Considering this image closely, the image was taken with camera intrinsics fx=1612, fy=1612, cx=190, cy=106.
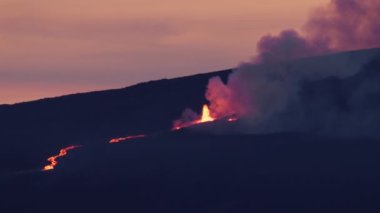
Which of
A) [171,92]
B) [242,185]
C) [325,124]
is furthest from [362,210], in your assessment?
[171,92]

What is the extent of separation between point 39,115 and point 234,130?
43915 mm

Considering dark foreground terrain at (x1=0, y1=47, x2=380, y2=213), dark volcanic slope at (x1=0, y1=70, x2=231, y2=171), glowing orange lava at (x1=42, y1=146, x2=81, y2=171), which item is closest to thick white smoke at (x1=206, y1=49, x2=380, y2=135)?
dark foreground terrain at (x1=0, y1=47, x2=380, y2=213)

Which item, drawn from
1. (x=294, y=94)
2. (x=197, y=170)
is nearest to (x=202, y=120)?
(x=294, y=94)

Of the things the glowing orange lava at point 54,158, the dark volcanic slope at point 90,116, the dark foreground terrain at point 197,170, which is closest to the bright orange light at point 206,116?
the dark foreground terrain at point 197,170

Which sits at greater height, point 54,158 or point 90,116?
point 90,116

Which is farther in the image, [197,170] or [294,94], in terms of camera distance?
[294,94]

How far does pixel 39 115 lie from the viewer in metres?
187

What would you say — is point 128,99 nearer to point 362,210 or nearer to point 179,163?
point 179,163

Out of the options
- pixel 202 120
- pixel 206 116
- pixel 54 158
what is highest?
pixel 206 116

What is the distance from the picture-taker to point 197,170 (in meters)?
134

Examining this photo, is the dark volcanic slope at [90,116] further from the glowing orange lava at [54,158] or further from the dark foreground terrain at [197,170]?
the glowing orange lava at [54,158]

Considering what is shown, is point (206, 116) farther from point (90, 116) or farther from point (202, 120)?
point (90, 116)

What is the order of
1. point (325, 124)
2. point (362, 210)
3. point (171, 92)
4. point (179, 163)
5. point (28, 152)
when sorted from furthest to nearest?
point (171, 92) → point (28, 152) → point (325, 124) → point (179, 163) → point (362, 210)

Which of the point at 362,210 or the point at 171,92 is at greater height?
the point at 171,92
